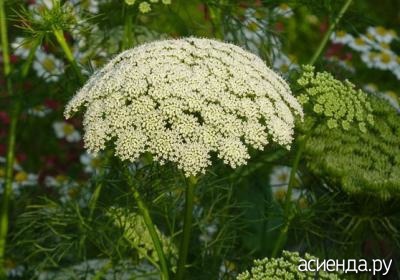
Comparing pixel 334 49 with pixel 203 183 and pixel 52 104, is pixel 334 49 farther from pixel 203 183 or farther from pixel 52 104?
pixel 203 183

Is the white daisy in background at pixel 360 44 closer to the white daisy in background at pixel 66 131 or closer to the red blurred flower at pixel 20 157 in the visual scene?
the white daisy in background at pixel 66 131

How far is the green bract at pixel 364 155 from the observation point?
3205 mm

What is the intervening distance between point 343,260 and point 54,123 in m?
3.18

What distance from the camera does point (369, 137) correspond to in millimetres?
3471

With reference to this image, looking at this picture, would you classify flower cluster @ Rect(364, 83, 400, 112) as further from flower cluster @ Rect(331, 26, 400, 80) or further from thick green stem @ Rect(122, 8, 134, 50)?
thick green stem @ Rect(122, 8, 134, 50)

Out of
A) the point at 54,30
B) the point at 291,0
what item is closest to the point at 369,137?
the point at 291,0

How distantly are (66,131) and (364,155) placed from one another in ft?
10.2

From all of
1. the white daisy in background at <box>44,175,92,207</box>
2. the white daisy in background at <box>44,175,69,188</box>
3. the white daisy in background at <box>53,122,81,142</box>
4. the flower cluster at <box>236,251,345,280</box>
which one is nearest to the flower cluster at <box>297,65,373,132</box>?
the flower cluster at <box>236,251,345,280</box>

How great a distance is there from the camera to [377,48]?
663 cm

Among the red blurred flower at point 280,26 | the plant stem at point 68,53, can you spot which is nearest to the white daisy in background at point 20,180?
the plant stem at point 68,53

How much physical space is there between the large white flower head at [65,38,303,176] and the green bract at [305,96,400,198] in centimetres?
44

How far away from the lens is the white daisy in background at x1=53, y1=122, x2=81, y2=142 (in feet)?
19.7

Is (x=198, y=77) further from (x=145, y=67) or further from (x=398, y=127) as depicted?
(x=398, y=127)

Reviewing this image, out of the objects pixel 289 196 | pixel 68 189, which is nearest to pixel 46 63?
pixel 68 189
